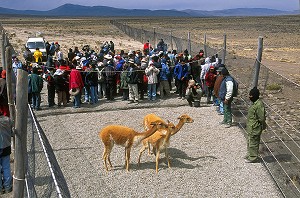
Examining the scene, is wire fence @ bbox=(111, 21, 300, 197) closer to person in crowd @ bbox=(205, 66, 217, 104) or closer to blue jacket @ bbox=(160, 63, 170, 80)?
person in crowd @ bbox=(205, 66, 217, 104)

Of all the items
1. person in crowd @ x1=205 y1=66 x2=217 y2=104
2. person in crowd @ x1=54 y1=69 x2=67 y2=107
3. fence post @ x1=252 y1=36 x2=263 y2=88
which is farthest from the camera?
person in crowd @ x1=54 y1=69 x2=67 y2=107

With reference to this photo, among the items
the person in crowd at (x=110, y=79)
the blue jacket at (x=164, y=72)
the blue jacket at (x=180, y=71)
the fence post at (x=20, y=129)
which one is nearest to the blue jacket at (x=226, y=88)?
the blue jacket at (x=180, y=71)

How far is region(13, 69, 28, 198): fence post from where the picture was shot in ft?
18.2

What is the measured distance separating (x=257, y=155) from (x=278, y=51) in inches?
1179

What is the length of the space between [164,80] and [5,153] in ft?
28.7

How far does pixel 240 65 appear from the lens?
1897cm

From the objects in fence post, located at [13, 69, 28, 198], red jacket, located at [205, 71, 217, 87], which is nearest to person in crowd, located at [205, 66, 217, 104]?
red jacket, located at [205, 71, 217, 87]

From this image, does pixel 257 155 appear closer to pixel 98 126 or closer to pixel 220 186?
pixel 220 186

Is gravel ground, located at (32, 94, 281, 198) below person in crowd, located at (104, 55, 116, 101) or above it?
below

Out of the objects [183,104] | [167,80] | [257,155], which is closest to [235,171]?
[257,155]

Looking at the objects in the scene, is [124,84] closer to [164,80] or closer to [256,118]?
[164,80]

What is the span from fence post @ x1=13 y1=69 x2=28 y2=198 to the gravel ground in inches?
83.2

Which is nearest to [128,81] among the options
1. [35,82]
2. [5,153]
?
[35,82]

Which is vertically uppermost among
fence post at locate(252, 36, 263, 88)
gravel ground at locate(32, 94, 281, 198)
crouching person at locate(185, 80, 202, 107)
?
fence post at locate(252, 36, 263, 88)
